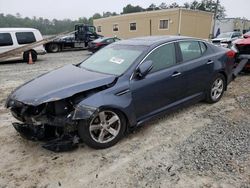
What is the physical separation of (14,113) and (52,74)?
891 millimetres

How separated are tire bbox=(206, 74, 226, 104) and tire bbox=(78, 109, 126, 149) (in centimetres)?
229

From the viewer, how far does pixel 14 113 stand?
11.1 ft

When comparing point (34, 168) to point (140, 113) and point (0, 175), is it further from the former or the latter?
point (140, 113)

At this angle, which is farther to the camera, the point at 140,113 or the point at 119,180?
the point at 140,113

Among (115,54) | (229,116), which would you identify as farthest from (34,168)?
(229,116)

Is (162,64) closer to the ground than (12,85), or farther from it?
farther from it

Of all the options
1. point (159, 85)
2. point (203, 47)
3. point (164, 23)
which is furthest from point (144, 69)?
point (164, 23)

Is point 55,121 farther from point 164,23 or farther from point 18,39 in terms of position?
point 164,23

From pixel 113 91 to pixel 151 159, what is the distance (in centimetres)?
106

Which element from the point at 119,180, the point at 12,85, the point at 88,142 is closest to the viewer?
the point at 119,180

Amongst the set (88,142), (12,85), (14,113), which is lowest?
(12,85)

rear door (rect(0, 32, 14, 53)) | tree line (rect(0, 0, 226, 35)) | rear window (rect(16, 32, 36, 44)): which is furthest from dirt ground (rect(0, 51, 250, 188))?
tree line (rect(0, 0, 226, 35))

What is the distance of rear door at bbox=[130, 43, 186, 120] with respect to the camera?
3536 mm

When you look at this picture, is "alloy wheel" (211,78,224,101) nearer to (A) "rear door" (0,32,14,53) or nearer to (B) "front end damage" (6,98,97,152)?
(B) "front end damage" (6,98,97,152)
